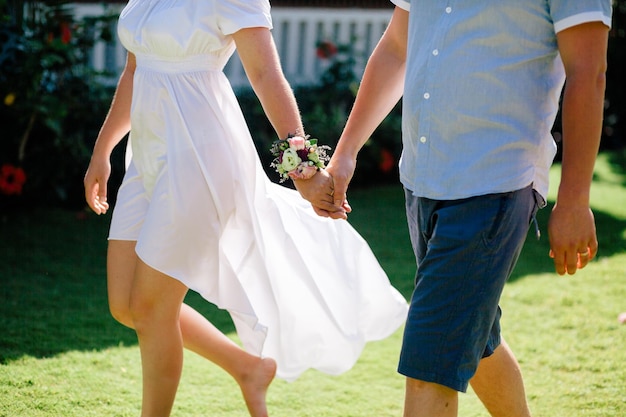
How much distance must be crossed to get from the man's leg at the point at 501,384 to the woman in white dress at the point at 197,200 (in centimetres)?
71

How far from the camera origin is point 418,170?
2494mm

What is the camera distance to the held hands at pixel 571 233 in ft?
7.26

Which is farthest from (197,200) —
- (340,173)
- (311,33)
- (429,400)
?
(311,33)

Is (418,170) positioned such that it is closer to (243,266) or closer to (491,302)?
(491,302)

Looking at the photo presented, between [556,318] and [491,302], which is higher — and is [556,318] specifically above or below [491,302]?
below

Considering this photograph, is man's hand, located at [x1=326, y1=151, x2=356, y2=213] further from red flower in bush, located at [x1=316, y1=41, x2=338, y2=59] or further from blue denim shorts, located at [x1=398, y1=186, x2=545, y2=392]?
red flower in bush, located at [x1=316, y1=41, x2=338, y2=59]

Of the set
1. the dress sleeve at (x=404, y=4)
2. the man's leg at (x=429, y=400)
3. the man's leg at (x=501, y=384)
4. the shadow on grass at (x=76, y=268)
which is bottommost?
the shadow on grass at (x=76, y=268)

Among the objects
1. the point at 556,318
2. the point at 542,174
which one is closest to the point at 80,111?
the point at 556,318

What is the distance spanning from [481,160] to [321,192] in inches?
25.9

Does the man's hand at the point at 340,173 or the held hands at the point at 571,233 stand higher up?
the held hands at the point at 571,233

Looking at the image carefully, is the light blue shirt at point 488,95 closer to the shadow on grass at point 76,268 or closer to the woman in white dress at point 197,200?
the woman in white dress at point 197,200

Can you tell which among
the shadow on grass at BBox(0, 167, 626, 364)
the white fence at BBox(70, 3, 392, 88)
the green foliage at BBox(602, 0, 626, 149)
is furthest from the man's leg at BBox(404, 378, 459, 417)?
the green foliage at BBox(602, 0, 626, 149)

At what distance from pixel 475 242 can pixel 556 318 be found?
8.97ft

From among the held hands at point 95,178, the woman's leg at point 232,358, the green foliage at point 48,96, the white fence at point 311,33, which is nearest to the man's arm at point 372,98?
the woman's leg at point 232,358
